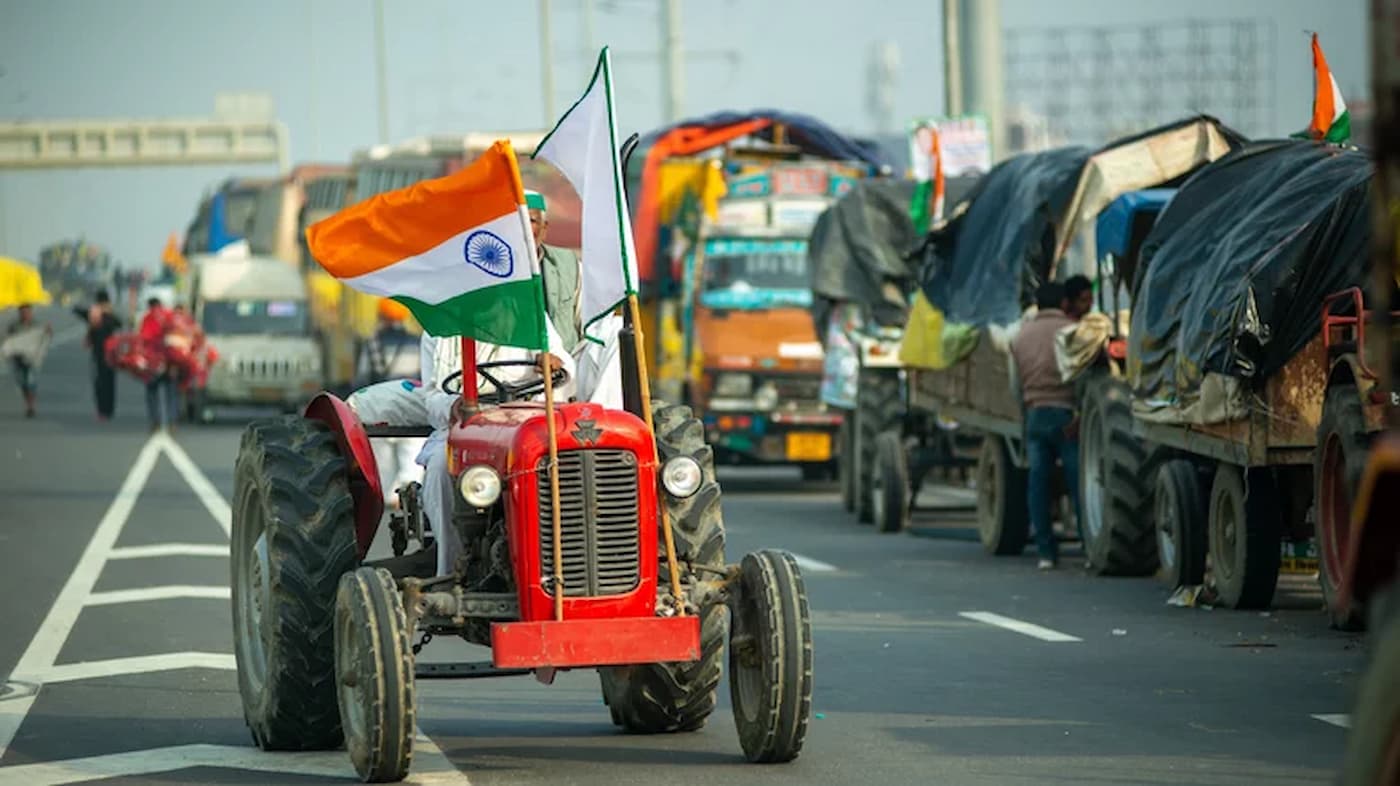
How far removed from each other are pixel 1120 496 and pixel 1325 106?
285cm

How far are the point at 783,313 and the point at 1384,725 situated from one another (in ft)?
82.3

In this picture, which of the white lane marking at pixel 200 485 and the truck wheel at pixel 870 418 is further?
the white lane marking at pixel 200 485

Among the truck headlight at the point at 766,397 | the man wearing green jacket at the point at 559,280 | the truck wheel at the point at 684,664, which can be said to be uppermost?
the man wearing green jacket at the point at 559,280

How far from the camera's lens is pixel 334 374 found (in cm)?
5169

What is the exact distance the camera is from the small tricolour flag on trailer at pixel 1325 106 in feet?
60.3

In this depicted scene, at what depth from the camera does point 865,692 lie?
12.5 metres

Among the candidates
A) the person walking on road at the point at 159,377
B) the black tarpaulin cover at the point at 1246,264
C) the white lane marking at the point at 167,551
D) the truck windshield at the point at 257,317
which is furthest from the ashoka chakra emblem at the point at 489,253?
the truck windshield at the point at 257,317

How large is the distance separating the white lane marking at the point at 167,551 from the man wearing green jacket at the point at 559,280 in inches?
419

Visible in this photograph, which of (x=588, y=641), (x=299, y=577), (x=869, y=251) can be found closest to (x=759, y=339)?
(x=869, y=251)

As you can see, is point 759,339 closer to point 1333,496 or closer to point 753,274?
point 753,274

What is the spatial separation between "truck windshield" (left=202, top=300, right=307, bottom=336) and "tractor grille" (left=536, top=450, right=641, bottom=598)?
41657 millimetres

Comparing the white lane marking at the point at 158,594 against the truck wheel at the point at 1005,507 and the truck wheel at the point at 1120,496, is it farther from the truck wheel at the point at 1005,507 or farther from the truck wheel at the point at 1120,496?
the truck wheel at the point at 1005,507

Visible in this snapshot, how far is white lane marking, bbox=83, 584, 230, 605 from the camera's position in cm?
1753

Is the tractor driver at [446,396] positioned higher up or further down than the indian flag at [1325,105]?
further down
